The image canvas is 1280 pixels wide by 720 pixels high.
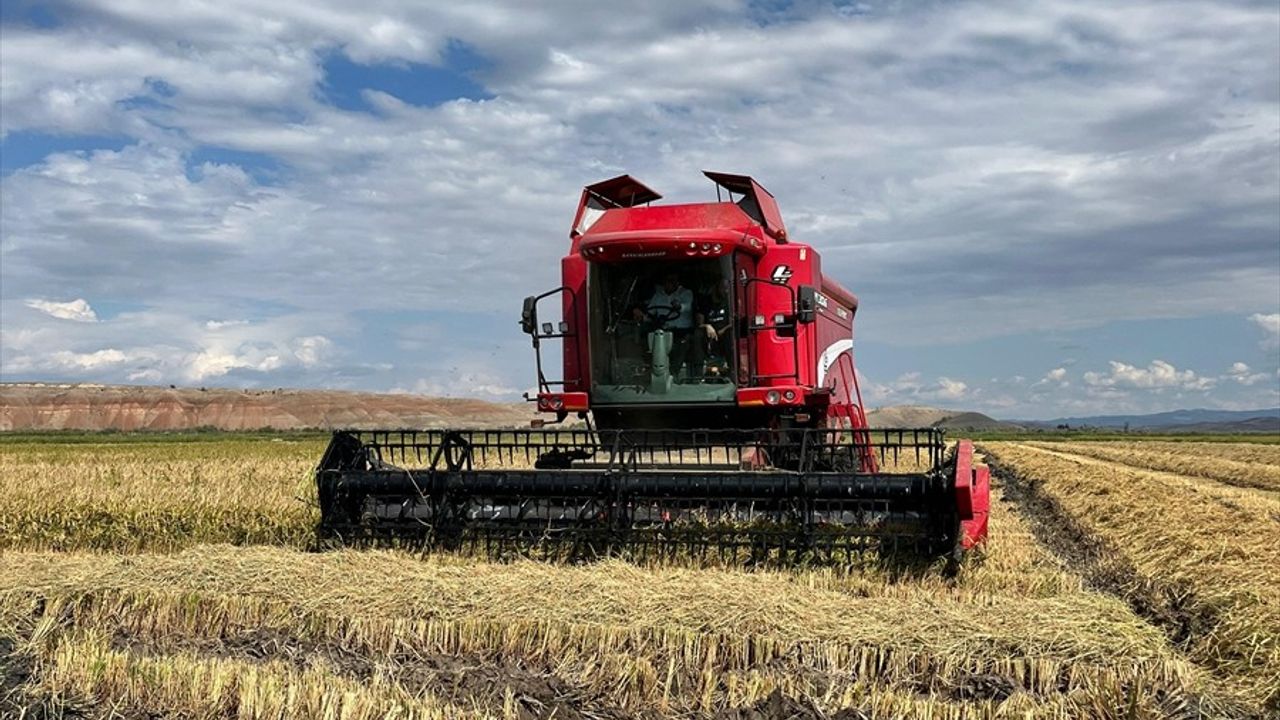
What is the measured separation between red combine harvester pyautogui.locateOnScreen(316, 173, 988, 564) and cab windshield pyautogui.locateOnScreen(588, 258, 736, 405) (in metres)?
0.01

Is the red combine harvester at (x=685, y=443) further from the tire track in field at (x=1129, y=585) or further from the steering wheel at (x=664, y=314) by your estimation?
the tire track in field at (x=1129, y=585)

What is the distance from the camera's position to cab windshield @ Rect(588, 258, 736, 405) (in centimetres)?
867

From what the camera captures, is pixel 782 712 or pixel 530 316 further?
pixel 530 316

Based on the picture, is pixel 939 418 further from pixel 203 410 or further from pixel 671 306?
pixel 671 306

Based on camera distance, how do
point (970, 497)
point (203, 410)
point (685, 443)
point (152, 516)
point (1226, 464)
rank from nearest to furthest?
1. point (970, 497)
2. point (685, 443)
3. point (152, 516)
4. point (1226, 464)
5. point (203, 410)

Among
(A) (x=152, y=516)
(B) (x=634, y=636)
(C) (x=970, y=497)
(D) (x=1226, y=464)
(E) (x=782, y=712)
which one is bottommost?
(D) (x=1226, y=464)

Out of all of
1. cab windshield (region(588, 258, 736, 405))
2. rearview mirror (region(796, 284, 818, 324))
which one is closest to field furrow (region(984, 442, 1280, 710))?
rearview mirror (region(796, 284, 818, 324))

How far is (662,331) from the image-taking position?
8797 mm

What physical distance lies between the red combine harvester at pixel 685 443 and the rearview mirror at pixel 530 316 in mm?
18

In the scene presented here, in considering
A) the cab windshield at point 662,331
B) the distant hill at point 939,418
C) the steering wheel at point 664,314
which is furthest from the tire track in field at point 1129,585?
the distant hill at point 939,418

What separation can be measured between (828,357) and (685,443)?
2.74 meters

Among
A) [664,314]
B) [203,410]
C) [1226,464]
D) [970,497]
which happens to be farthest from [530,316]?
[203,410]

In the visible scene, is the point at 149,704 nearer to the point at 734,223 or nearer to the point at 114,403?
the point at 734,223

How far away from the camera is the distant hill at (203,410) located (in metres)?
75.9
